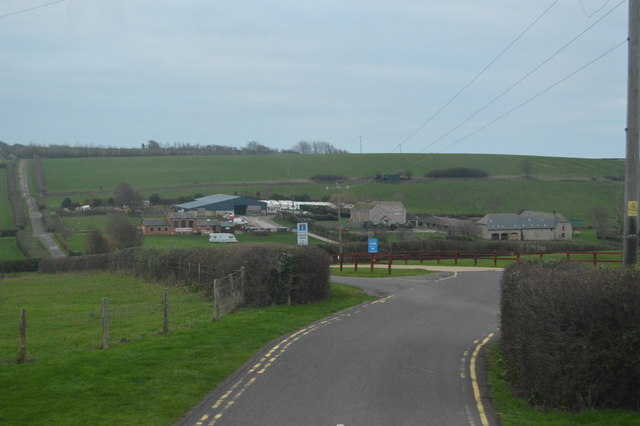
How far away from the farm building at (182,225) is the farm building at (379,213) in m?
18.1

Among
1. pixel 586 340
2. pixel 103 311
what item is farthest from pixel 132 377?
pixel 586 340

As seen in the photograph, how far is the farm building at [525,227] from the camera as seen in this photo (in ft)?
245

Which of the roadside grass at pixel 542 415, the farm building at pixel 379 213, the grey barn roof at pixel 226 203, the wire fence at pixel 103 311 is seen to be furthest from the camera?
the grey barn roof at pixel 226 203

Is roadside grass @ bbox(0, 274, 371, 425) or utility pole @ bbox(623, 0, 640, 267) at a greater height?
utility pole @ bbox(623, 0, 640, 267)

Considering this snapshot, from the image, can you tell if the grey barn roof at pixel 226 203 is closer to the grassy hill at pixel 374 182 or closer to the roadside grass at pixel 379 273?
the grassy hill at pixel 374 182

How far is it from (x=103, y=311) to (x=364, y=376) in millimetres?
6778

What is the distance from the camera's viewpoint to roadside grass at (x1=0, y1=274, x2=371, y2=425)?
1076cm

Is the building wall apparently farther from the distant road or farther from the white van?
the distant road

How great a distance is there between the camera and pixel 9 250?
6931 centimetres

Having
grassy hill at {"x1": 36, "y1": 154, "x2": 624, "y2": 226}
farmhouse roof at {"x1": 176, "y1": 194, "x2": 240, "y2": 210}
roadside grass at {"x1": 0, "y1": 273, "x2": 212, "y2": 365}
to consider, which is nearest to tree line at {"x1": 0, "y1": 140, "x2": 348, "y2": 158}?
grassy hill at {"x1": 36, "y1": 154, "x2": 624, "y2": 226}

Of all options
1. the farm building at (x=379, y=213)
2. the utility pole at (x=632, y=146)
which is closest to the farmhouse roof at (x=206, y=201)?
the farm building at (x=379, y=213)

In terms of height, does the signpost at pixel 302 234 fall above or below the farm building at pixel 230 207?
below

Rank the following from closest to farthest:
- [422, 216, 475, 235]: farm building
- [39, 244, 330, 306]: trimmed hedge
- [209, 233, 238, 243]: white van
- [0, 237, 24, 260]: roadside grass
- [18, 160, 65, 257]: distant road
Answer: [39, 244, 330, 306]: trimmed hedge → [209, 233, 238, 243]: white van → [0, 237, 24, 260]: roadside grass → [18, 160, 65, 257]: distant road → [422, 216, 475, 235]: farm building

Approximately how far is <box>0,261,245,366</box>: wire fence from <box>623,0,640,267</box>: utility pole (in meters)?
11.8
